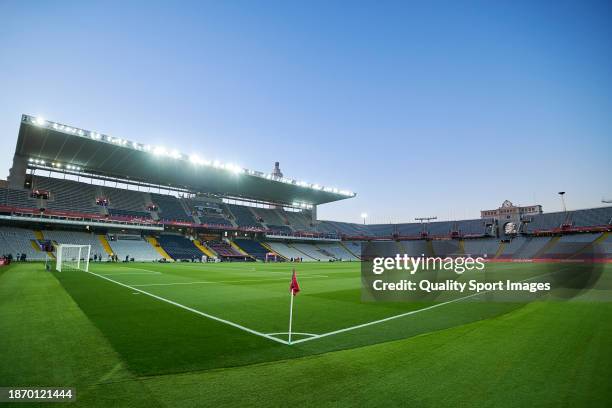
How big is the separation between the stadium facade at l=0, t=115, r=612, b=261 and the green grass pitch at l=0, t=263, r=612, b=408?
37630 millimetres

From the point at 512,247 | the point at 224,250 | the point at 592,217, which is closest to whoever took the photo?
the point at 224,250

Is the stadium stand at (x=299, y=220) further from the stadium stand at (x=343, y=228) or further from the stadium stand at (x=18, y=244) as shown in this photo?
the stadium stand at (x=18, y=244)

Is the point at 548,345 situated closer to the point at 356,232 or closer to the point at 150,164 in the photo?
the point at 150,164

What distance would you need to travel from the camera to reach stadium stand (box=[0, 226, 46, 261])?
36750mm

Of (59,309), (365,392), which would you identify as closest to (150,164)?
(59,309)

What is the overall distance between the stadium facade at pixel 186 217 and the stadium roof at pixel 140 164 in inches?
6.0

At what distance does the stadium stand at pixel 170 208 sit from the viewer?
54434 millimetres

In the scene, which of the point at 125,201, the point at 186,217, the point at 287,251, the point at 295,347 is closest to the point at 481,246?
the point at 287,251

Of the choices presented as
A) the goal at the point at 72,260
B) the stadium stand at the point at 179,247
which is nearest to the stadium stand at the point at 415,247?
the stadium stand at the point at 179,247

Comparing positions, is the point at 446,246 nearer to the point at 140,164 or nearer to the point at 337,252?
the point at 337,252

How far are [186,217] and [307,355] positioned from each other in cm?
5571

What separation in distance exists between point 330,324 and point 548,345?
441 cm

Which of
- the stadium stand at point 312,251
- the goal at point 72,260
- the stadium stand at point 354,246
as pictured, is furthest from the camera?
the stadium stand at point 354,246

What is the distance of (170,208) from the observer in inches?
2226
